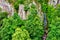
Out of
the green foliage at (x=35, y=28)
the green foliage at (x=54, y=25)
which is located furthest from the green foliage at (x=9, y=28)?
the green foliage at (x=54, y=25)

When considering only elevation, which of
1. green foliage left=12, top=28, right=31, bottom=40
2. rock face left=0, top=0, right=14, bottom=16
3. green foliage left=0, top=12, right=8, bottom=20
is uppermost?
rock face left=0, top=0, right=14, bottom=16

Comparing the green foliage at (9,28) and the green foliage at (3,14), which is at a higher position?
the green foliage at (3,14)

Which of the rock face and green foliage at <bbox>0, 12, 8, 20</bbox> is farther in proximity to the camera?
the rock face

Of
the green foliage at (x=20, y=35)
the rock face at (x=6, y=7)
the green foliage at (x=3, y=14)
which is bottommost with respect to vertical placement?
the green foliage at (x=20, y=35)

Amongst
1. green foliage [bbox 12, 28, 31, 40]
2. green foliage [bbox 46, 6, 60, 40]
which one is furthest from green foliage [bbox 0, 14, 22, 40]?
green foliage [bbox 46, 6, 60, 40]

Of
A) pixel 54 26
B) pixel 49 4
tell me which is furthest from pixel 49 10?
pixel 54 26

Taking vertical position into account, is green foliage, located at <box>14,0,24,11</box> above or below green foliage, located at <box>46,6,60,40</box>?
above

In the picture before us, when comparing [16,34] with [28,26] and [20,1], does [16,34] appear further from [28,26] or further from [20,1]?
[20,1]

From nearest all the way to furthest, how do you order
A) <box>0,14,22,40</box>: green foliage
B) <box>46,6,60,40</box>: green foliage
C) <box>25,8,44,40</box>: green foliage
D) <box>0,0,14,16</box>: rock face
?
1. <box>46,6,60,40</box>: green foliage
2. <box>25,8,44,40</box>: green foliage
3. <box>0,14,22,40</box>: green foliage
4. <box>0,0,14,16</box>: rock face

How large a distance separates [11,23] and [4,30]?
1.60 meters

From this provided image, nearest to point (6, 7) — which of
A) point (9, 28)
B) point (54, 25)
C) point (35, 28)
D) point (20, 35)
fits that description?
point (9, 28)

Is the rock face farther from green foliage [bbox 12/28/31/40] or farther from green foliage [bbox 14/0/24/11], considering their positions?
green foliage [bbox 12/28/31/40]

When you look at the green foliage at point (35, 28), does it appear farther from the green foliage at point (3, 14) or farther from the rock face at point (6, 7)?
the rock face at point (6, 7)

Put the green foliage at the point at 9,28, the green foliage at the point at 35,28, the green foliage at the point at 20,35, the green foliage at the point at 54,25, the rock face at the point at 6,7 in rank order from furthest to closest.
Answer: the rock face at the point at 6,7
the green foliage at the point at 9,28
the green foliage at the point at 35,28
the green foliage at the point at 20,35
the green foliage at the point at 54,25
